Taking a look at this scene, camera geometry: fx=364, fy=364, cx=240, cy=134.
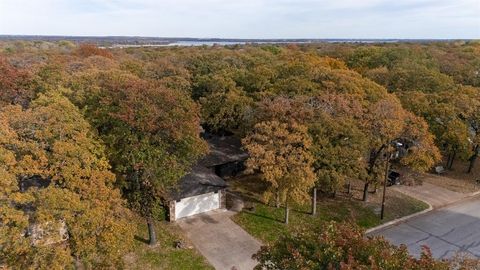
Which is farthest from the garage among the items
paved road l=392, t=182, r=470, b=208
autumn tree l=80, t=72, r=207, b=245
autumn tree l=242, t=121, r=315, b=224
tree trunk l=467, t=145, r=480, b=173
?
tree trunk l=467, t=145, r=480, b=173

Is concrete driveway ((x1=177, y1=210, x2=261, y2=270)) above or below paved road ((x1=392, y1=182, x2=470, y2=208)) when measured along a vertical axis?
below

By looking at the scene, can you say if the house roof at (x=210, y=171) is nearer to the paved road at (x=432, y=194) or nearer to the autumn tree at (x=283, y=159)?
the autumn tree at (x=283, y=159)

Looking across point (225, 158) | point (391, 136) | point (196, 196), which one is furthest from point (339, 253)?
point (225, 158)

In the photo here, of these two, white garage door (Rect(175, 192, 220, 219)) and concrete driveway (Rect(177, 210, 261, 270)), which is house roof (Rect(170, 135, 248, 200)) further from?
concrete driveway (Rect(177, 210, 261, 270))

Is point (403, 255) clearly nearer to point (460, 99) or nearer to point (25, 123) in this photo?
point (25, 123)

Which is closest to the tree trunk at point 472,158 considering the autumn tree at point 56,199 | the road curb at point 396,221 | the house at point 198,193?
the road curb at point 396,221

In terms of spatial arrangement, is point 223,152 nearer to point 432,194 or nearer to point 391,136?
point 391,136

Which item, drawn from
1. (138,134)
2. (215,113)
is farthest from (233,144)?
(138,134)
